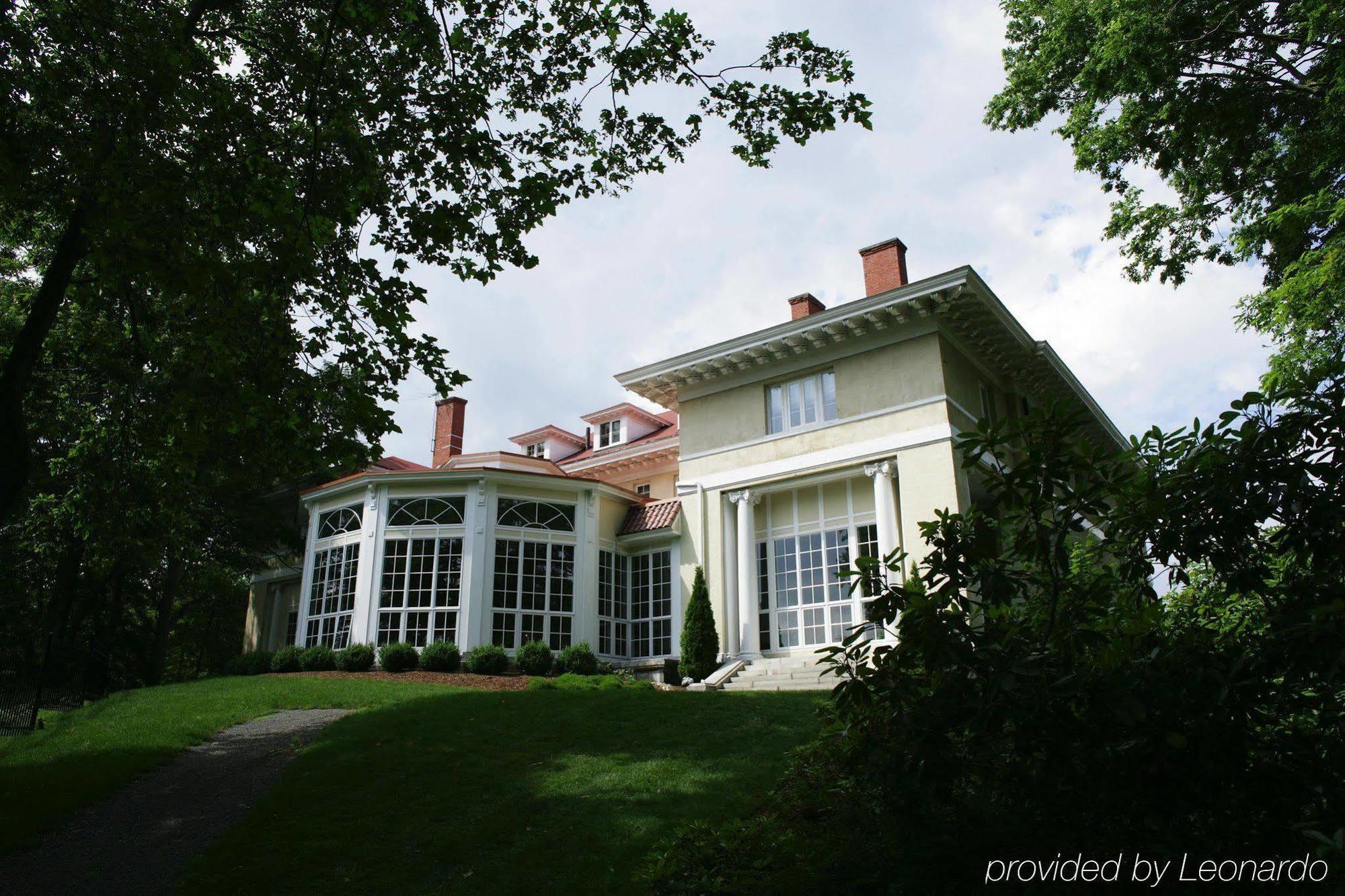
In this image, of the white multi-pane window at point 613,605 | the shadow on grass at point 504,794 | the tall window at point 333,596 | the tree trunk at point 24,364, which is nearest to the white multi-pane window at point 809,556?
the white multi-pane window at point 613,605

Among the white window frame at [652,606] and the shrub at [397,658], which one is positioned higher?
the white window frame at [652,606]

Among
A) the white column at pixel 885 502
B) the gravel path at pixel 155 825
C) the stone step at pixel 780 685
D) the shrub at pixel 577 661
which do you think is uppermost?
the white column at pixel 885 502

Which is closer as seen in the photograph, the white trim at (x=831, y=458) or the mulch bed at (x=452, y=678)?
the mulch bed at (x=452, y=678)

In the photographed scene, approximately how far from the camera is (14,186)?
7707 mm

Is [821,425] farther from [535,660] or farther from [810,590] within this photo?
[535,660]

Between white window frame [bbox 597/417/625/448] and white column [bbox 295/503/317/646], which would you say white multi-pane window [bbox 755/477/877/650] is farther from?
white column [bbox 295/503/317/646]

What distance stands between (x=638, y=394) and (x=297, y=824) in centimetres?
1789

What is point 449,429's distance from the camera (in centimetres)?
3262

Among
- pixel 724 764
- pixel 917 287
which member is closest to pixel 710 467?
pixel 917 287

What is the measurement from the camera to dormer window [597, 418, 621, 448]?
111 feet

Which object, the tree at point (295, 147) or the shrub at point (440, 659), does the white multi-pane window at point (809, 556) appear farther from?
the tree at point (295, 147)

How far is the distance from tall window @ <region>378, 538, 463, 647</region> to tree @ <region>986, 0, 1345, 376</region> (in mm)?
16268

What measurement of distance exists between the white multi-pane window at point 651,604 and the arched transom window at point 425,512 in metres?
5.33

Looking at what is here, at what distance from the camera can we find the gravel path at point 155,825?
23.5 feet
